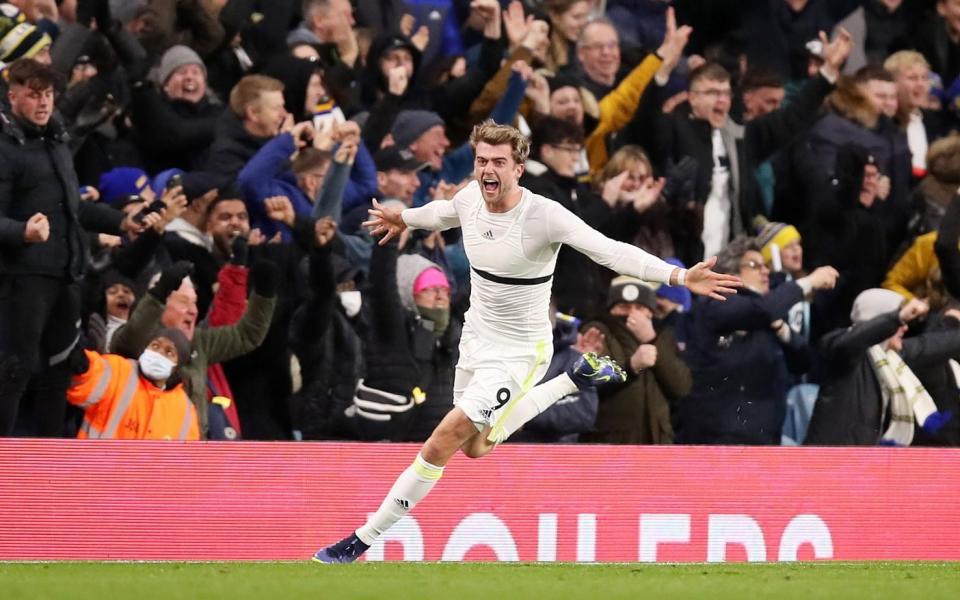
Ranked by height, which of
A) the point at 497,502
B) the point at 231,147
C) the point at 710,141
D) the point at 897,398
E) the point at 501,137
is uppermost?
the point at 710,141

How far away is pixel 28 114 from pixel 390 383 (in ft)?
9.52

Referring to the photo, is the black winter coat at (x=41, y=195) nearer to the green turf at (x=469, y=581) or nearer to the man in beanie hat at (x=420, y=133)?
the green turf at (x=469, y=581)

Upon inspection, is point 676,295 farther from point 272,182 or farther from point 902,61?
point 902,61

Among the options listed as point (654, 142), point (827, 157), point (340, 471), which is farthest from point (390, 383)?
point (827, 157)

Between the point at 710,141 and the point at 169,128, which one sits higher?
the point at 710,141

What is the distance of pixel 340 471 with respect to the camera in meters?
10.3

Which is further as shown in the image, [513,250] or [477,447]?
[477,447]

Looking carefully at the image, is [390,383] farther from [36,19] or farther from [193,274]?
[36,19]

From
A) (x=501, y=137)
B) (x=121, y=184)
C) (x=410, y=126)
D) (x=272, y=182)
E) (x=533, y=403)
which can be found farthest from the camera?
(x=410, y=126)

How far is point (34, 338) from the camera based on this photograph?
10195mm

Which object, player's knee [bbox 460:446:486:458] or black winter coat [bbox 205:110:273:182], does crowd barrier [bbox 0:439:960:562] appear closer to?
player's knee [bbox 460:446:486:458]

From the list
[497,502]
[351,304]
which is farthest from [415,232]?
[497,502]

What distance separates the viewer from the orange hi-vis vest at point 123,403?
1028 cm

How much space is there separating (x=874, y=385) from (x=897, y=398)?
0.20m
